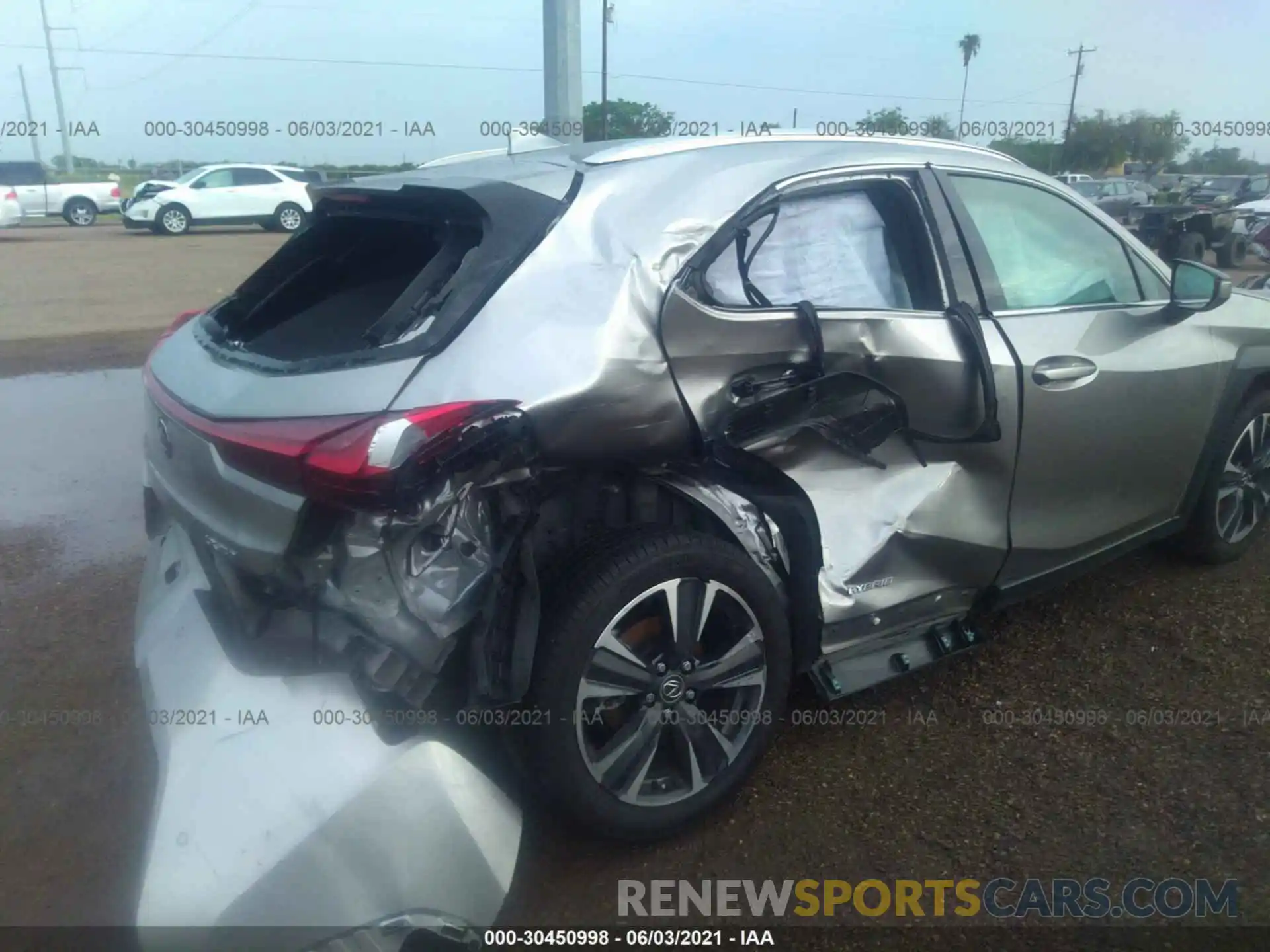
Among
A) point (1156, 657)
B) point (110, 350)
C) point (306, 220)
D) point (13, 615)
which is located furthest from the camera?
point (110, 350)

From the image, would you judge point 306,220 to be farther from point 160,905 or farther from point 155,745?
point 160,905

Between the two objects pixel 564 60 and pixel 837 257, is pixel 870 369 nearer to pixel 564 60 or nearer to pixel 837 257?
pixel 837 257

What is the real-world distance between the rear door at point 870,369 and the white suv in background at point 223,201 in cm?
2242

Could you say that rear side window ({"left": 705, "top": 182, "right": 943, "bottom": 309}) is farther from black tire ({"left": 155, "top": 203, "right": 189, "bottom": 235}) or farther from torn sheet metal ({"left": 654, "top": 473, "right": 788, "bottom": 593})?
black tire ({"left": 155, "top": 203, "right": 189, "bottom": 235})

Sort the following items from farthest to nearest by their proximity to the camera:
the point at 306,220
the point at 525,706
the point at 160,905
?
1. the point at 306,220
2. the point at 525,706
3. the point at 160,905

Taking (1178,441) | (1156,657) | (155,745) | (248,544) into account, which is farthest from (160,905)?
(1178,441)

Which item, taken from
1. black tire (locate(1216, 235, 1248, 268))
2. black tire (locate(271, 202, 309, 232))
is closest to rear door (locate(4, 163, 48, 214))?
black tire (locate(271, 202, 309, 232))

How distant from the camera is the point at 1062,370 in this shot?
3.18 metres

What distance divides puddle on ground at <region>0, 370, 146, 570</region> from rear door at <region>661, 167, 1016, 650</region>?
3.34 meters

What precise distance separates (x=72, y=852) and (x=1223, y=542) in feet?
14.0

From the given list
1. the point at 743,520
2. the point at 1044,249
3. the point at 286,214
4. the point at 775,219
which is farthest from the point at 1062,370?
the point at 286,214

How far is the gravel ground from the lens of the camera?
2615 millimetres

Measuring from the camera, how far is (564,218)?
252 centimetres

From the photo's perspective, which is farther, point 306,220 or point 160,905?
point 306,220
